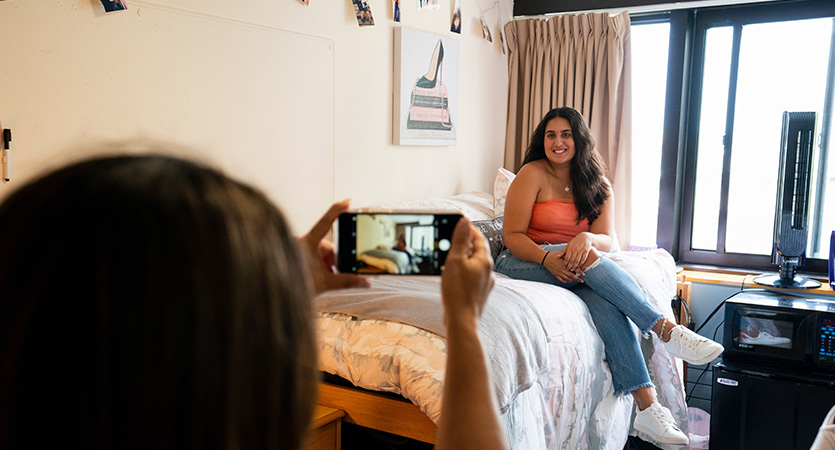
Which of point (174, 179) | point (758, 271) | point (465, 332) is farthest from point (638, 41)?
point (174, 179)

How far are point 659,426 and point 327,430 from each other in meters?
1.14

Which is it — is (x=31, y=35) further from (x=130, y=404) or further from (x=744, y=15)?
(x=744, y=15)

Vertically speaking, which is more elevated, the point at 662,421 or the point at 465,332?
the point at 465,332

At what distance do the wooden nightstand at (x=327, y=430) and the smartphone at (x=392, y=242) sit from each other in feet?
3.01

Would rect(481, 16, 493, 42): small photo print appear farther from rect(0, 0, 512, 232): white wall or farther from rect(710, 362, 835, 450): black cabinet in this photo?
rect(710, 362, 835, 450): black cabinet

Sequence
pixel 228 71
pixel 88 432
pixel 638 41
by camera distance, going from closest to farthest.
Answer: pixel 88 432 < pixel 228 71 < pixel 638 41

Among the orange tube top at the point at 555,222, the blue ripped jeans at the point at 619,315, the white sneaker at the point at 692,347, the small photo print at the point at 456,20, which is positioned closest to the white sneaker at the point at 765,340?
the white sneaker at the point at 692,347

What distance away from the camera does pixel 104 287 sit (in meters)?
0.34

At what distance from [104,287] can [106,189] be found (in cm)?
5

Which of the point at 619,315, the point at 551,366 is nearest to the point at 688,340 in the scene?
the point at 619,315

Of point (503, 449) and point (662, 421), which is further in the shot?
point (662, 421)

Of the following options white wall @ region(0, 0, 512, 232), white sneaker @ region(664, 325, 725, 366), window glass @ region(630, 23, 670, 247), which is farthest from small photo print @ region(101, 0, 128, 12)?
window glass @ region(630, 23, 670, 247)

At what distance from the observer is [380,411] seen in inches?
66.7

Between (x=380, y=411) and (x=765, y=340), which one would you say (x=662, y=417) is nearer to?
(x=765, y=340)
